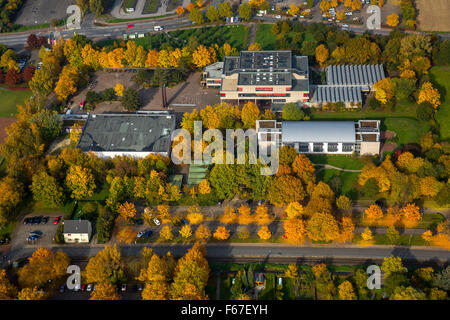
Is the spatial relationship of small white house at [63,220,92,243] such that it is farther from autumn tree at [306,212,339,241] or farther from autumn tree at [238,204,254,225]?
autumn tree at [306,212,339,241]

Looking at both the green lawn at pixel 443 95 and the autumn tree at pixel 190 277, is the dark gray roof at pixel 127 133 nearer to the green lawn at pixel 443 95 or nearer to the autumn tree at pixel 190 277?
the autumn tree at pixel 190 277

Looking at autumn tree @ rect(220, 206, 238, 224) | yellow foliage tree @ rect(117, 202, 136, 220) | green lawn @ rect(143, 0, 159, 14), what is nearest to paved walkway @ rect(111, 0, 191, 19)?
green lawn @ rect(143, 0, 159, 14)

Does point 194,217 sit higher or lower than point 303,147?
lower

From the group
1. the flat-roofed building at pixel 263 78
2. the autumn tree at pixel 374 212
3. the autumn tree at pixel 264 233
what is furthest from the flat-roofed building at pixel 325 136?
the autumn tree at pixel 264 233

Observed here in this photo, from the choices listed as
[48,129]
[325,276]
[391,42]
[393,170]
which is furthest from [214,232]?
[391,42]

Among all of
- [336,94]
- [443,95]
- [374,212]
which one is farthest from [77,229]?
[443,95]

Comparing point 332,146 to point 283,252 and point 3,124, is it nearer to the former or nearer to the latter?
point 283,252

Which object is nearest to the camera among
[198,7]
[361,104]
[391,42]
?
[361,104]
